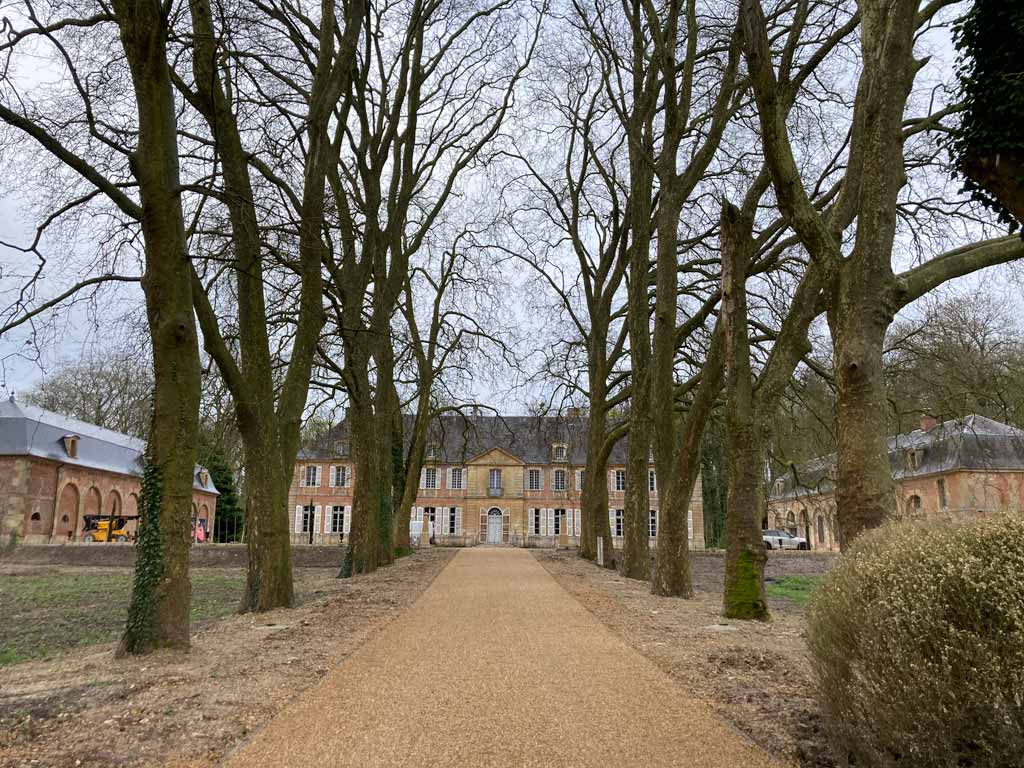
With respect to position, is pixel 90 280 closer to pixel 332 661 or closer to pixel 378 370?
pixel 332 661

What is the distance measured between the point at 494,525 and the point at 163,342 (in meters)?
47.5

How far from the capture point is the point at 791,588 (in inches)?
720

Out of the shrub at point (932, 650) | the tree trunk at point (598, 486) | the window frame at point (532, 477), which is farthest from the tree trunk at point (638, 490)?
the window frame at point (532, 477)

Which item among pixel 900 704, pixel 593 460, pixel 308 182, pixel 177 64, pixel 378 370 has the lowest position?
pixel 900 704

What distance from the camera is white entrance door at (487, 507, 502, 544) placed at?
5341cm

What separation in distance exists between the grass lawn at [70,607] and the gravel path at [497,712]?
4794 mm

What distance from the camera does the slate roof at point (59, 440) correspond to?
34688 mm

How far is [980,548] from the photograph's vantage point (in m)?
3.05

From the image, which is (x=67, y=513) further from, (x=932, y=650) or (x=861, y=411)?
(x=932, y=650)

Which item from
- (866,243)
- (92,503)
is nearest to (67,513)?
(92,503)

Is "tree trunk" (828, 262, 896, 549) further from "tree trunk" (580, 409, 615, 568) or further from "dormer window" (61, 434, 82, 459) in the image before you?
"dormer window" (61, 434, 82, 459)

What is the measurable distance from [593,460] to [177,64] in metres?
17.5

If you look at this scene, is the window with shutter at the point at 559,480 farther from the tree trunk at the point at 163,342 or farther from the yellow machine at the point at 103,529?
the tree trunk at the point at 163,342

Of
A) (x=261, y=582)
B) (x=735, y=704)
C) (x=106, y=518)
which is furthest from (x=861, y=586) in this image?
(x=106, y=518)
